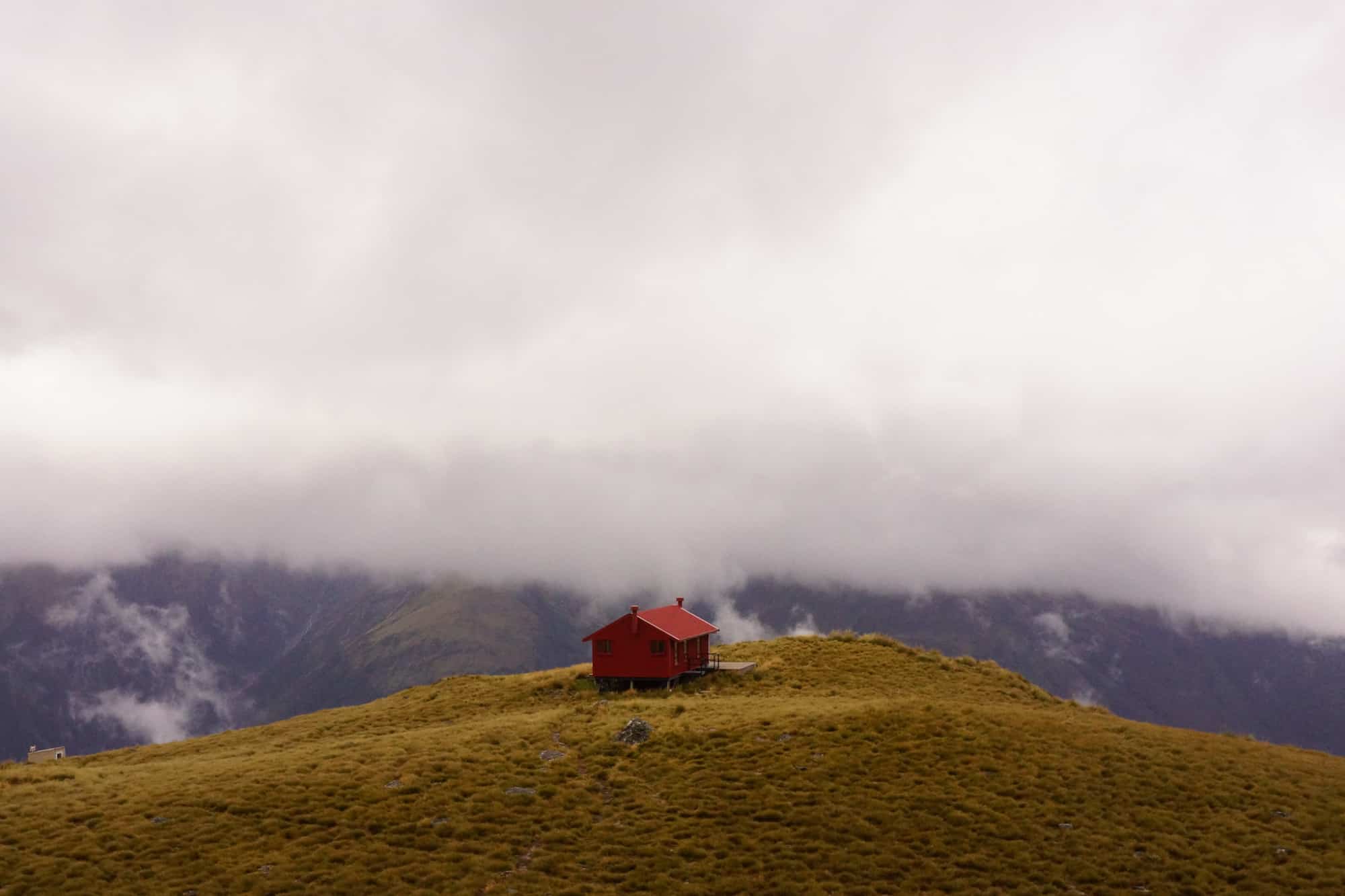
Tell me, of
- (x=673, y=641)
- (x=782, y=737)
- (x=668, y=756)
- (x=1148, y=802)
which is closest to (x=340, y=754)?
(x=668, y=756)

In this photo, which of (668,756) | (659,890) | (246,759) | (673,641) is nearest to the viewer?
(659,890)

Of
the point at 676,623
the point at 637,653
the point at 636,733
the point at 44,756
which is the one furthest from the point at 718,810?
the point at 44,756

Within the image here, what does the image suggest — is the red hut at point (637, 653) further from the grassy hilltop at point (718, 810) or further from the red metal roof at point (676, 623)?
the grassy hilltop at point (718, 810)

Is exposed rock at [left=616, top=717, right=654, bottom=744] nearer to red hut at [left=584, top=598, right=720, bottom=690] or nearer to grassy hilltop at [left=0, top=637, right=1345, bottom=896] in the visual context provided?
grassy hilltop at [left=0, top=637, right=1345, bottom=896]

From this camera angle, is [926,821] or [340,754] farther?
[340,754]

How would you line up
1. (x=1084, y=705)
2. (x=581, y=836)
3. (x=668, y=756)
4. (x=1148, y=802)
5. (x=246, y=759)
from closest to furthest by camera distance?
(x=581, y=836) < (x=1148, y=802) < (x=668, y=756) < (x=246, y=759) < (x=1084, y=705)

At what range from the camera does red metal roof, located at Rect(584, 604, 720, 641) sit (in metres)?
69.0

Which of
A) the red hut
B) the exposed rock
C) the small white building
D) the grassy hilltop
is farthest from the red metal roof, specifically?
the small white building

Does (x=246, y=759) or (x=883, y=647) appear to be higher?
(x=883, y=647)

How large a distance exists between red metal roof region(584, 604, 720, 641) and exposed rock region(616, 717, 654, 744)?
57.1 feet

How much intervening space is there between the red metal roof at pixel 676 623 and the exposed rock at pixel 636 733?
17.4 meters

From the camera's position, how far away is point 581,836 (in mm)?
35094

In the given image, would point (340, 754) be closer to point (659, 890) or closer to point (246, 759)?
point (246, 759)

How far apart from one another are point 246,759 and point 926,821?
38.0m
